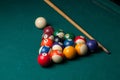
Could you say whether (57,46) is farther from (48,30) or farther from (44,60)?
(48,30)

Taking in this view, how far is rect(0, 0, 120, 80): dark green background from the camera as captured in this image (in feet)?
6.83

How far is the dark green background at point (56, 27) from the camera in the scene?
2082mm

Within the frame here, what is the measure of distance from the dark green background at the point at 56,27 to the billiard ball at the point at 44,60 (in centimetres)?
4

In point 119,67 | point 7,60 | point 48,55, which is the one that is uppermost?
point 119,67

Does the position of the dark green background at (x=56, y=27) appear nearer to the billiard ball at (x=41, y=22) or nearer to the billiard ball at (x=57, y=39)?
the billiard ball at (x=41, y=22)

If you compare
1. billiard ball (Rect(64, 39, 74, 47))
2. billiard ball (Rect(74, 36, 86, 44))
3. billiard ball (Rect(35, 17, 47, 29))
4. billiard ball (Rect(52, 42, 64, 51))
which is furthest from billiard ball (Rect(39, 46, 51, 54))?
billiard ball (Rect(35, 17, 47, 29))

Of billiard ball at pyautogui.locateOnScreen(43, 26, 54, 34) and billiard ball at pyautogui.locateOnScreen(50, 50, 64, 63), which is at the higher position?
billiard ball at pyautogui.locateOnScreen(50, 50, 64, 63)

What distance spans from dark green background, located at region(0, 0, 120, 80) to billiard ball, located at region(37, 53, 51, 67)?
0.04 m

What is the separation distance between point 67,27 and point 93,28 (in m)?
0.26

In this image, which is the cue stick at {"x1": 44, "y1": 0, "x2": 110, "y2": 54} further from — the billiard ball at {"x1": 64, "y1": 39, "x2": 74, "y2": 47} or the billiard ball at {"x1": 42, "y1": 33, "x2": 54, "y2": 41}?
the billiard ball at {"x1": 42, "y1": 33, "x2": 54, "y2": 41}

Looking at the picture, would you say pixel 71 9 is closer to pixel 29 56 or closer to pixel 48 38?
pixel 48 38

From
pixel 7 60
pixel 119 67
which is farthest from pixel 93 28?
pixel 7 60

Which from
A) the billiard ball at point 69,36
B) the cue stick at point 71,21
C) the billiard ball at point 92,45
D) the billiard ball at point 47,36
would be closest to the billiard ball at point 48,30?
the billiard ball at point 47,36

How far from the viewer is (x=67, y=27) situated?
2652mm
